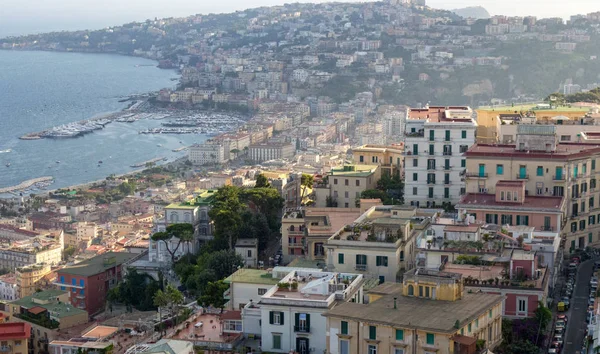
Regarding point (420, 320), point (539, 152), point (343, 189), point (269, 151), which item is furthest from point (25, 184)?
point (420, 320)

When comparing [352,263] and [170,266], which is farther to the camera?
[170,266]

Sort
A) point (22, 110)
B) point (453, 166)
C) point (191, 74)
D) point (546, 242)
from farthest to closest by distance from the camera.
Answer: point (191, 74)
point (22, 110)
point (453, 166)
point (546, 242)

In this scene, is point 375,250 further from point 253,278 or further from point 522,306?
point 522,306

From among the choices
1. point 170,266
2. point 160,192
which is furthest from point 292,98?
→ point 170,266

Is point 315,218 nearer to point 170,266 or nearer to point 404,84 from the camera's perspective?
point 170,266

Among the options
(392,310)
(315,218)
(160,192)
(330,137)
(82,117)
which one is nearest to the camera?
(392,310)

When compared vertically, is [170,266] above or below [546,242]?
below
